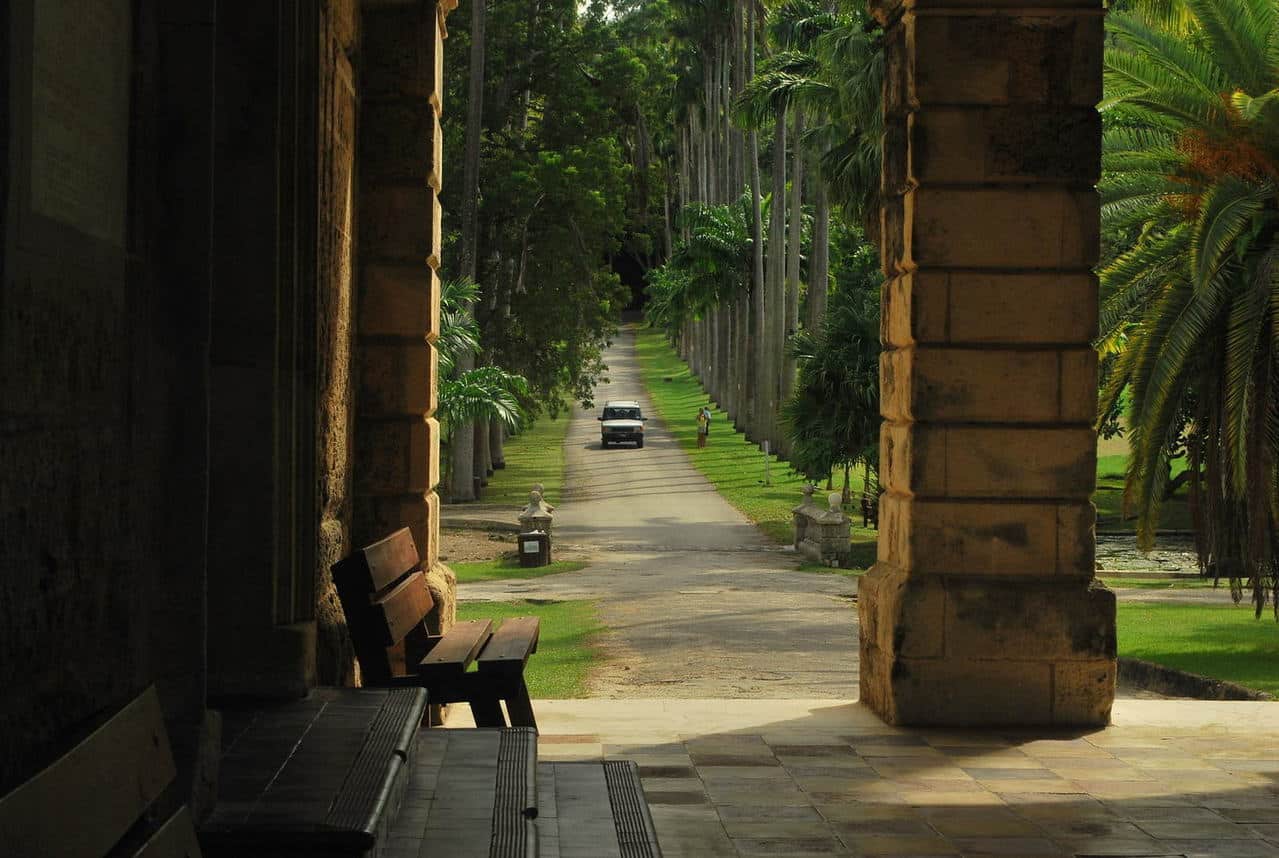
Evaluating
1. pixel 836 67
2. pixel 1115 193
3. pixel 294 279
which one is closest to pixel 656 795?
pixel 294 279

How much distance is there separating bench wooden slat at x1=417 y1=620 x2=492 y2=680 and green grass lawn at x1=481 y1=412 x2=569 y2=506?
1204 inches

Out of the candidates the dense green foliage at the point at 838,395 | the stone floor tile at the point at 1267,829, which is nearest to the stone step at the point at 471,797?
the stone floor tile at the point at 1267,829

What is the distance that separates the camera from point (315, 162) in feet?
20.5

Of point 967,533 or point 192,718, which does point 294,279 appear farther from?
point 967,533

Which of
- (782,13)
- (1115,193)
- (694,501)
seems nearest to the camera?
(1115,193)

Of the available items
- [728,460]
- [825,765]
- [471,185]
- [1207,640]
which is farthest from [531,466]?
[825,765]

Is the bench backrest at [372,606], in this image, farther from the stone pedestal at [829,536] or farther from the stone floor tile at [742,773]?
the stone pedestal at [829,536]

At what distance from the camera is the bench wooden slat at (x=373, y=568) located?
20.0 ft

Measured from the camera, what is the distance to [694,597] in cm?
2048

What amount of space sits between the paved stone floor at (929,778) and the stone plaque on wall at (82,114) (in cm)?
229

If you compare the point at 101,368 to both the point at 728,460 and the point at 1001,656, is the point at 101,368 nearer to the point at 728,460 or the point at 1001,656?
the point at 1001,656

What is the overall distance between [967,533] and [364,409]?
3110 millimetres

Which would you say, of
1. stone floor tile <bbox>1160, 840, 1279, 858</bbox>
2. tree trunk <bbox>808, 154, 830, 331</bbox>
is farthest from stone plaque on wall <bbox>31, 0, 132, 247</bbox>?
tree trunk <bbox>808, 154, 830, 331</bbox>

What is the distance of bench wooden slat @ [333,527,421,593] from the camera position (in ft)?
20.0
